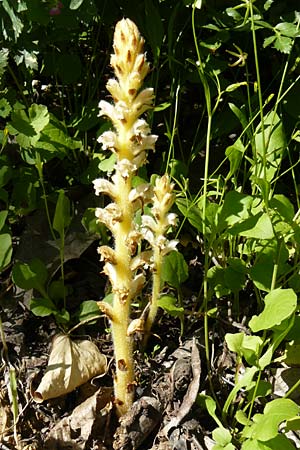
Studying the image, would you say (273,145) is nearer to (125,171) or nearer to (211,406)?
(125,171)

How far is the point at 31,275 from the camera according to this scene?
1.92 m

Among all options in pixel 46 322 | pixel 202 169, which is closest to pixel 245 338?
pixel 46 322

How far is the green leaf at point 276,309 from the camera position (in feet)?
4.98

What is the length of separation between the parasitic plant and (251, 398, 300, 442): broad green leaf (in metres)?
0.37

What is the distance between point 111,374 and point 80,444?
0.25 m

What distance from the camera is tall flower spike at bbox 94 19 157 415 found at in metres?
1.46

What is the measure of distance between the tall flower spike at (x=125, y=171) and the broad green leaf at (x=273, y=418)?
1.27 ft

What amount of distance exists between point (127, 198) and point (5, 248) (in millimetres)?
488

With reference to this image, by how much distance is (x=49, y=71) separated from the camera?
2363mm

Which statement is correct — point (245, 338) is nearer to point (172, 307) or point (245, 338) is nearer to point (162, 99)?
point (172, 307)

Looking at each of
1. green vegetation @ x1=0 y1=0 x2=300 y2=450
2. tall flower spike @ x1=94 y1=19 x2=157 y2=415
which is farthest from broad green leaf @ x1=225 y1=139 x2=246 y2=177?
tall flower spike @ x1=94 y1=19 x2=157 y2=415

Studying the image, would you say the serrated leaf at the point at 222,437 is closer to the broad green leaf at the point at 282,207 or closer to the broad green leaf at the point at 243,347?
the broad green leaf at the point at 243,347

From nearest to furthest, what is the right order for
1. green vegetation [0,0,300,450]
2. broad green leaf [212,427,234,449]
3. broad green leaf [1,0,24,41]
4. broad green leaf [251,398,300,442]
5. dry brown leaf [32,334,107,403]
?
broad green leaf [251,398,300,442] < broad green leaf [212,427,234,449] < green vegetation [0,0,300,450] < dry brown leaf [32,334,107,403] < broad green leaf [1,0,24,41]

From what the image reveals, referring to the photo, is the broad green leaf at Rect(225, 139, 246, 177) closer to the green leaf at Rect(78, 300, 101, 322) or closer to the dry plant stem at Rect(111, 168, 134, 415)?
the dry plant stem at Rect(111, 168, 134, 415)
